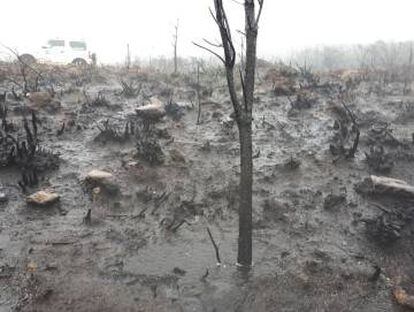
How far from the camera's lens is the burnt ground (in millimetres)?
4633

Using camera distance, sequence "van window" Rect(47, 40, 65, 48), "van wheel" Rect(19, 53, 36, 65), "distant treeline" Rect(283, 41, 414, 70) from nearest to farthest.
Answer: "van wheel" Rect(19, 53, 36, 65) < "distant treeline" Rect(283, 41, 414, 70) < "van window" Rect(47, 40, 65, 48)

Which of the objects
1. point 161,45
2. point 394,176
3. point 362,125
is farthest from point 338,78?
point 161,45

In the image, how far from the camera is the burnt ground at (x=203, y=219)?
4633 mm

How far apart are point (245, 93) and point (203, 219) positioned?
2169 mm

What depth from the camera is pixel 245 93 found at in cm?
445

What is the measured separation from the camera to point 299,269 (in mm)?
5074

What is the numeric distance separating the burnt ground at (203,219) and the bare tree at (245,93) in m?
0.58

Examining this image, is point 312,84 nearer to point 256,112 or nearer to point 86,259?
point 256,112

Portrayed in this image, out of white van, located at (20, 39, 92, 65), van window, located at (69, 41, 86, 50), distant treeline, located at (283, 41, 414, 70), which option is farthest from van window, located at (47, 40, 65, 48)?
distant treeline, located at (283, 41, 414, 70)

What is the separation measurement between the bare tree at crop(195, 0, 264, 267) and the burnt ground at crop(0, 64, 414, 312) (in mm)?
581

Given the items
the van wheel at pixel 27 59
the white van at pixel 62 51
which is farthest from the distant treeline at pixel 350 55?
the van wheel at pixel 27 59

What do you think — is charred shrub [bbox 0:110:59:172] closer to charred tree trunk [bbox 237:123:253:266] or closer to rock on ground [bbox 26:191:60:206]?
rock on ground [bbox 26:191:60:206]

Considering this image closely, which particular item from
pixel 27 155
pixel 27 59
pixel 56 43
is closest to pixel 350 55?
pixel 56 43

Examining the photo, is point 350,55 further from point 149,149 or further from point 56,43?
point 149,149
